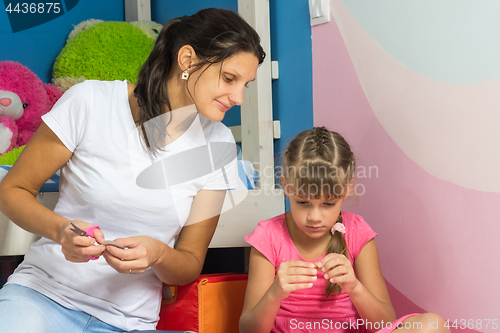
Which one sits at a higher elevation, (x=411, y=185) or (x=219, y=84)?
(x=219, y=84)

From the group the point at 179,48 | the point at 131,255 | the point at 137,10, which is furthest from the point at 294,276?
the point at 137,10

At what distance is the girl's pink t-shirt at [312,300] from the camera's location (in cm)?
94

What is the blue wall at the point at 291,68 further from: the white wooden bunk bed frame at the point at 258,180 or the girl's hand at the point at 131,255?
the girl's hand at the point at 131,255

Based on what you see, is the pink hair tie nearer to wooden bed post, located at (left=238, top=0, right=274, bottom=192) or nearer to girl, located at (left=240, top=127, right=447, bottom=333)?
girl, located at (left=240, top=127, right=447, bottom=333)

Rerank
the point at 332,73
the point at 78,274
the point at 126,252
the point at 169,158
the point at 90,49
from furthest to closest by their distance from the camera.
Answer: the point at 90,49 → the point at 332,73 → the point at 169,158 → the point at 78,274 → the point at 126,252

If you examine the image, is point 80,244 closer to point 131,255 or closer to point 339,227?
point 131,255

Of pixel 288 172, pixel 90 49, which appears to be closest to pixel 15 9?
pixel 90 49

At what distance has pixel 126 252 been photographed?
704mm

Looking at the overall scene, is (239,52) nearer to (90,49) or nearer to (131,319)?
(131,319)

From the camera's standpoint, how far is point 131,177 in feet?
2.85

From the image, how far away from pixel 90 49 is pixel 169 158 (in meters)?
1.21

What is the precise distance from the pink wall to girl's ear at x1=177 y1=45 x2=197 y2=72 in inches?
19.2

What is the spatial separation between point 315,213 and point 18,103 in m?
1.37

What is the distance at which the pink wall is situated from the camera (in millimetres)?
873
